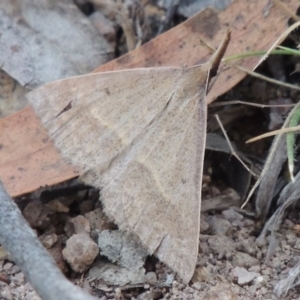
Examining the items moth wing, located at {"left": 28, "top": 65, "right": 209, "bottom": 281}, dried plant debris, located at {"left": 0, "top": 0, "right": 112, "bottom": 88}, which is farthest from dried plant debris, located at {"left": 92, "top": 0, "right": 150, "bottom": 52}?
moth wing, located at {"left": 28, "top": 65, "right": 209, "bottom": 281}

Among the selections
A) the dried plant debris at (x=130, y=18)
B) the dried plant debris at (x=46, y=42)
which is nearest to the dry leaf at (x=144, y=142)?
the dried plant debris at (x=46, y=42)

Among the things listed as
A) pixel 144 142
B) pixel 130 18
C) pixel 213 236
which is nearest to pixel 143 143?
pixel 144 142

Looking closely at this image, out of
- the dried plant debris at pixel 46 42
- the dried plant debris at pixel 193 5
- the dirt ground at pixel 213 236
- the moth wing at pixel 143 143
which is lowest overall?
the dirt ground at pixel 213 236

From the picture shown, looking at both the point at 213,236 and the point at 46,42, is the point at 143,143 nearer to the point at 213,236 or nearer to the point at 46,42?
the point at 213,236

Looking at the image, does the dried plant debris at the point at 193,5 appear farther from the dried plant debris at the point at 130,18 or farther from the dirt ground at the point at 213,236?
the dirt ground at the point at 213,236

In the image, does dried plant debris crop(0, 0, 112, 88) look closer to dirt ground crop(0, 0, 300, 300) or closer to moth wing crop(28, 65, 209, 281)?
moth wing crop(28, 65, 209, 281)

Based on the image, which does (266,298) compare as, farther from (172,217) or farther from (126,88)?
(126,88)


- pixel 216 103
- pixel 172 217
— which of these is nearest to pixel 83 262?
pixel 172 217
